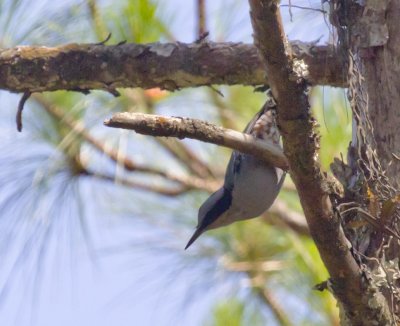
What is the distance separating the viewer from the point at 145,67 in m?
2.36

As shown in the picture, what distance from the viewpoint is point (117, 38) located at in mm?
2701

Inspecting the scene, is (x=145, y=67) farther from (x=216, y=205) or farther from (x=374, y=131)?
(x=374, y=131)

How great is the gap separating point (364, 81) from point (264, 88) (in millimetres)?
Result: 584

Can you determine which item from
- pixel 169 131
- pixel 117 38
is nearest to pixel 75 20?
pixel 117 38

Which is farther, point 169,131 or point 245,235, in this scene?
point 245,235

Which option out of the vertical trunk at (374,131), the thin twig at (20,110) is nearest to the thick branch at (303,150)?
the vertical trunk at (374,131)

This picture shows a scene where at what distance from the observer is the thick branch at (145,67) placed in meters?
2.35

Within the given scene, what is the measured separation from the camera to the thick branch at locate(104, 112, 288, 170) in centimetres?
146

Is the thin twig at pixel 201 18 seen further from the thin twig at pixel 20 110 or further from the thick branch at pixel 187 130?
the thick branch at pixel 187 130

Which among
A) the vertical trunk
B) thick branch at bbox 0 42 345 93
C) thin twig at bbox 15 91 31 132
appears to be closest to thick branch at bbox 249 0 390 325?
the vertical trunk

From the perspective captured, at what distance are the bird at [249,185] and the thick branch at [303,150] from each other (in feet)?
1.58

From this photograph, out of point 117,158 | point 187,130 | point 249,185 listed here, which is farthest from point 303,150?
point 117,158

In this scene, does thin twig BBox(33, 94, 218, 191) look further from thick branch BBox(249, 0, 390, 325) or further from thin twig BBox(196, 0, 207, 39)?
thick branch BBox(249, 0, 390, 325)

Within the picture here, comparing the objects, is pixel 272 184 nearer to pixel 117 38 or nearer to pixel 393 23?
pixel 393 23
